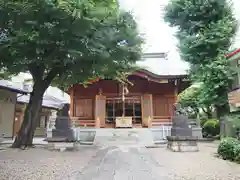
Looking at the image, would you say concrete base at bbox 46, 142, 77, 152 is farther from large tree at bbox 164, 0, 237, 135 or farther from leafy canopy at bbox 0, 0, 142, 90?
large tree at bbox 164, 0, 237, 135

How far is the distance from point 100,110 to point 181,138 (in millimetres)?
9862

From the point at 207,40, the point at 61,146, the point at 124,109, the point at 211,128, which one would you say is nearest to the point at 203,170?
the point at 61,146

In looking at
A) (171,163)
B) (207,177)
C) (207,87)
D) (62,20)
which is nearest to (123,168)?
Answer: (171,163)

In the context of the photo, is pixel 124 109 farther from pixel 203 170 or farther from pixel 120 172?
pixel 120 172

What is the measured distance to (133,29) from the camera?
8.52 meters

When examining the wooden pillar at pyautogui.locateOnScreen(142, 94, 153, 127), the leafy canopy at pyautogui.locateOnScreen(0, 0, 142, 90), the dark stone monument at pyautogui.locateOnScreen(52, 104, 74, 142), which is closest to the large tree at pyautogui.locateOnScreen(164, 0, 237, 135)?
the wooden pillar at pyautogui.locateOnScreen(142, 94, 153, 127)

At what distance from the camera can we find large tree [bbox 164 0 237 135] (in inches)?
480

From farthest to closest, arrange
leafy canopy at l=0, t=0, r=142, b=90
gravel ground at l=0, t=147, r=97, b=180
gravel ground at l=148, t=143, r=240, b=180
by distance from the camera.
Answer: leafy canopy at l=0, t=0, r=142, b=90 < gravel ground at l=148, t=143, r=240, b=180 < gravel ground at l=0, t=147, r=97, b=180

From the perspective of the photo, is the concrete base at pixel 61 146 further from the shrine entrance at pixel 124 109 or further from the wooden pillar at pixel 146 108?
the shrine entrance at pixel 124 109

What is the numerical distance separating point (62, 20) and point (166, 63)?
19345mm

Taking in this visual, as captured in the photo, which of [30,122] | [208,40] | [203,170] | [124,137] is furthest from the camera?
Answer: [124,137]

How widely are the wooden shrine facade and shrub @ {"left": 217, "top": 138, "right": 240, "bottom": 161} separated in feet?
31.5

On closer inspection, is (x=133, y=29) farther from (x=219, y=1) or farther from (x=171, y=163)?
(x=219, y=1)

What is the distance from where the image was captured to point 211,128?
14.9 metres
